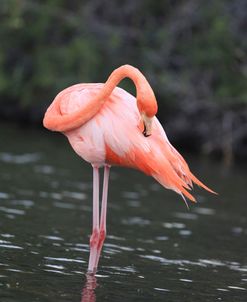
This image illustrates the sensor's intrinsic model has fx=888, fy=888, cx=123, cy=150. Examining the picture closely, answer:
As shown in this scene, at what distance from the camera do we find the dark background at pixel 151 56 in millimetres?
19328

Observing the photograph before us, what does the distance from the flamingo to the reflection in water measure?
274 mm

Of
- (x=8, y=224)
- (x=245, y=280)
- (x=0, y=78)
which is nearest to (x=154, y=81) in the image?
(x=0, y=78)

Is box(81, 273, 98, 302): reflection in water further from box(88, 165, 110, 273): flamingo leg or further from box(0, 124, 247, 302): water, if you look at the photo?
box(88, 165, 110, 273): flamingo leg

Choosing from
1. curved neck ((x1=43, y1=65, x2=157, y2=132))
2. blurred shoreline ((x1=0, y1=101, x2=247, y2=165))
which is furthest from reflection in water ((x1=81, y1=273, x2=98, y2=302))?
blurred shoreline ((x1=0, y1=101, x2=247, y2=165))

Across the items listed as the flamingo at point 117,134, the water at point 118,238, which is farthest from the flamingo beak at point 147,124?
the water at point 118,238

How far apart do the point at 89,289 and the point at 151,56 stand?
1394cm

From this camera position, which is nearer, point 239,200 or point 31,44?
point 239,200

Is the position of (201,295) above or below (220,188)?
below

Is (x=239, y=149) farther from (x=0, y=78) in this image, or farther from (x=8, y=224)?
(x=8, y=224)

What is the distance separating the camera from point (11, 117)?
2250 cm

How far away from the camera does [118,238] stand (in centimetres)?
905

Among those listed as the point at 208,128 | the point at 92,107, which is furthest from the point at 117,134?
the point at 208,128

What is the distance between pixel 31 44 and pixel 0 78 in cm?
197

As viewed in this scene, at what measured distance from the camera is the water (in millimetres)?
6703
